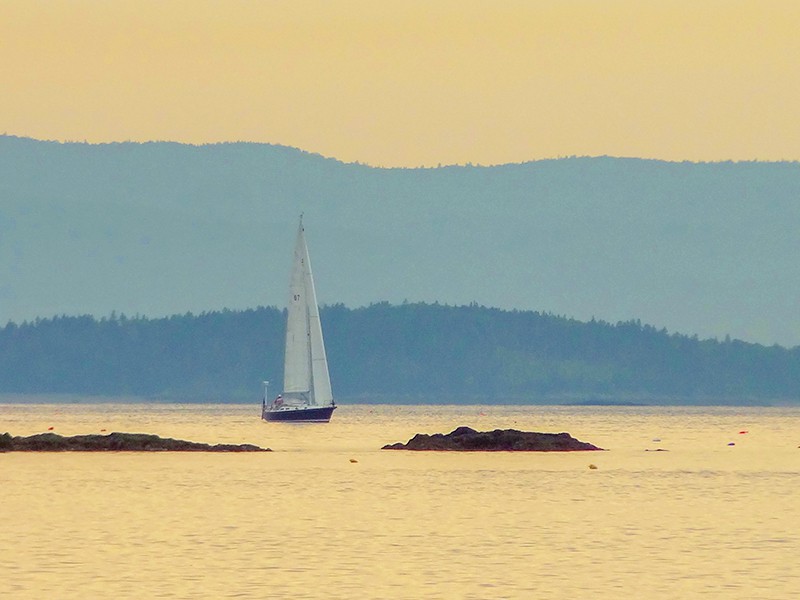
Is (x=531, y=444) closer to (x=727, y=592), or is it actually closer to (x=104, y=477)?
(x=104, y=477)

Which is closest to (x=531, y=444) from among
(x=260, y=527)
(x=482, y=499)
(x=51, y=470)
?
(x=51, y=470)

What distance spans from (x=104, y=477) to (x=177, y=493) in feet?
42.8

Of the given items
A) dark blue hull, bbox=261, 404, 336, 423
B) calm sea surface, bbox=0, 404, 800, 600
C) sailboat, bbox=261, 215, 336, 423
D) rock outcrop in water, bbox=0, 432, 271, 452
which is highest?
sailboat, bbox=261, 215, 336, 423

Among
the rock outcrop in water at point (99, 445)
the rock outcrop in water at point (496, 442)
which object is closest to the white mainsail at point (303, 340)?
the rock outcrop in water at point (99, 445)

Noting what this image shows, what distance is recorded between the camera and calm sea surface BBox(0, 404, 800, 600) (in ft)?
Result: 134

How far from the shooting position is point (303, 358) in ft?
487

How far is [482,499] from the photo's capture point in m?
70.2

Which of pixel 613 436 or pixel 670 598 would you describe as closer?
pixel 670 598

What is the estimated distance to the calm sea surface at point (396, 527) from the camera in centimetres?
4081

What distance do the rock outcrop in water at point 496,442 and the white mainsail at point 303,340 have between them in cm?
3537

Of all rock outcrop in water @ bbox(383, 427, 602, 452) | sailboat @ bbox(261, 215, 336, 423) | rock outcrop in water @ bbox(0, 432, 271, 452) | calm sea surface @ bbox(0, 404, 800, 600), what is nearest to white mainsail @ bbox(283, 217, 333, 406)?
sailboat @ bbox(261, 215, 336, 423)

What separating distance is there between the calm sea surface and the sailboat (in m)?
39.9

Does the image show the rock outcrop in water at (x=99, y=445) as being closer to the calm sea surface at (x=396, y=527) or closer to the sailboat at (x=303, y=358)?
the calm sea surface at (x=396, y=527)

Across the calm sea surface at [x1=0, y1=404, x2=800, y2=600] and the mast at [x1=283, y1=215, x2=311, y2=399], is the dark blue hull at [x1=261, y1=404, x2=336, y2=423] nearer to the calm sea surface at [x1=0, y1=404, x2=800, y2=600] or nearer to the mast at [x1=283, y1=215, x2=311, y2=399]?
the mast at [x1=283, y1=215, x2=311, y2=399]
